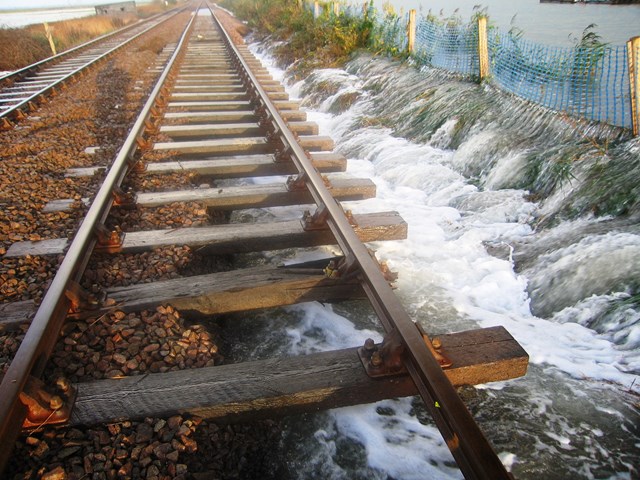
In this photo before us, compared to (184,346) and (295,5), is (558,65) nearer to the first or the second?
(184,346)

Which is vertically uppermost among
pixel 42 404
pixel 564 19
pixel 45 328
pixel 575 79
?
pixel 564 19


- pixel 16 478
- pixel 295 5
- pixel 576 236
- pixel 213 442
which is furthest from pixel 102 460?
pixel 295 5

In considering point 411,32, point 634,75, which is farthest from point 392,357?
point 411,32

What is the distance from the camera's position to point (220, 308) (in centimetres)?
265

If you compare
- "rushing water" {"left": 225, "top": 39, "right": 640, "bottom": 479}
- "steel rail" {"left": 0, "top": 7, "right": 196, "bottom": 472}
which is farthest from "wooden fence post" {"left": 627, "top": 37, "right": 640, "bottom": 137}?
"steel rail" {"left": 0, "top": 7, "right": 196, "bottom": 472}

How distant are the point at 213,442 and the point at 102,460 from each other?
43 cm

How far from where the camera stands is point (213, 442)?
1.93 metres

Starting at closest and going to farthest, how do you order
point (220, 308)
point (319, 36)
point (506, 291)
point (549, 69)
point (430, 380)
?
point (430, 380)
point (220, 308)
point (506, 291)
point (549, 69)
point (319, 36)

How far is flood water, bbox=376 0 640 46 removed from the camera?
27.4 ft

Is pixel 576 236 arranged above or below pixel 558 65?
below

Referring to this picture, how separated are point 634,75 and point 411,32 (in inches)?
213

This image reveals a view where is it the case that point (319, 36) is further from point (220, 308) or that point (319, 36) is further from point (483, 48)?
point (220, 308)

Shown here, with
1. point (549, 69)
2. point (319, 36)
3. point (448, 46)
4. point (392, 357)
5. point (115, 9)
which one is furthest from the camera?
point (115, 9)

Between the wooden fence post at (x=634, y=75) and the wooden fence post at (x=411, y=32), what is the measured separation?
16.9 feet
